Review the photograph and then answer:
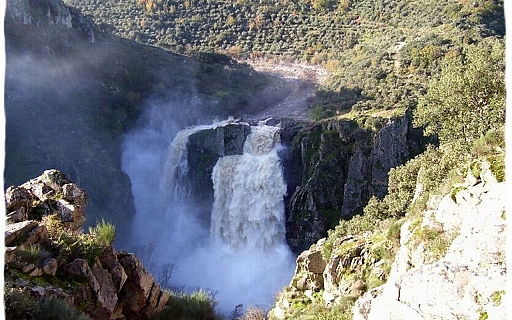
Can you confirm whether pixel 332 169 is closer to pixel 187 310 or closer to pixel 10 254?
pixel 187 310

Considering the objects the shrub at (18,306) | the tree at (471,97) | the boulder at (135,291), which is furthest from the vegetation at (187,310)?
the tree at (471,97)

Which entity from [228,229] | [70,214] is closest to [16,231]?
[70,214]

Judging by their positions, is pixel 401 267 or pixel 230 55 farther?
pixel 230 55

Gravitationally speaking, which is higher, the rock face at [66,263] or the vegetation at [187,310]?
the rock face at [66,263]

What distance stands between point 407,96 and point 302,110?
10.2 meters

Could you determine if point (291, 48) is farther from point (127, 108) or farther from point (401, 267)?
point (401, 267)

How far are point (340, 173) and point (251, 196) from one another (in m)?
6.10

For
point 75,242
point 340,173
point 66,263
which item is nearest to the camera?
point 66,263

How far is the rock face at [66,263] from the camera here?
8109 mm

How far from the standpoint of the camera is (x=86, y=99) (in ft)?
132

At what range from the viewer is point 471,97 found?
13.4 m

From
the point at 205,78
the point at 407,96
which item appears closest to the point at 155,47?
the point at 205,78

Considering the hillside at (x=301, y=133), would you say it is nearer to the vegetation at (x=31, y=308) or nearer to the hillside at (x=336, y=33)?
the vegetation at (x=31, y=308)

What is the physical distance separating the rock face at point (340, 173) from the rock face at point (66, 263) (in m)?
19.7
